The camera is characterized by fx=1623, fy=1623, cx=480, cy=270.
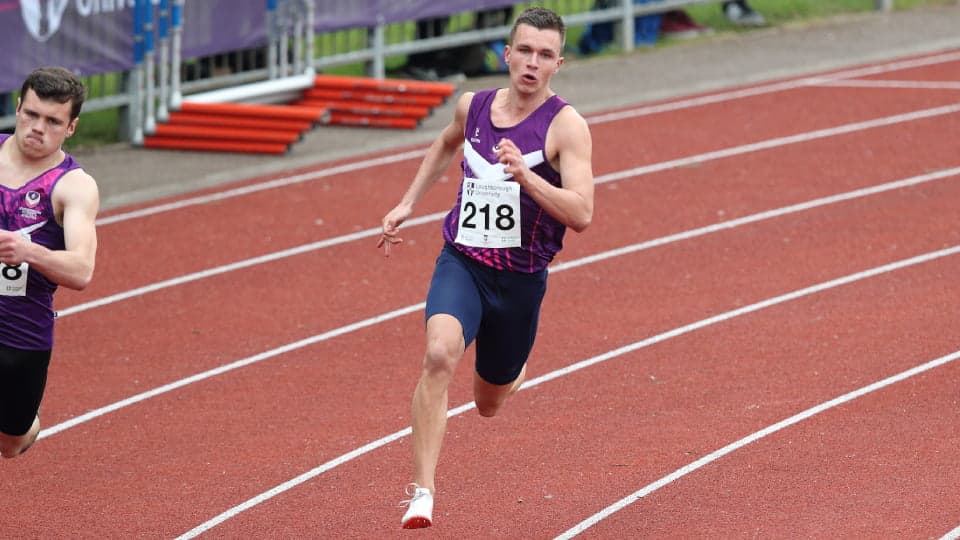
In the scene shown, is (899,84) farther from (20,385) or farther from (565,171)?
(20,385)

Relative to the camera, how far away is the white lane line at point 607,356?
6695mm

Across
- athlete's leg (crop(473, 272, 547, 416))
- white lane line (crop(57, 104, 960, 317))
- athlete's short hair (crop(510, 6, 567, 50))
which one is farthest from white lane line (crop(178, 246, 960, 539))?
white lane line (crop(57, 104, 960, 317))

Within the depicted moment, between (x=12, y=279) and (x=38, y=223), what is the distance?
0.25m

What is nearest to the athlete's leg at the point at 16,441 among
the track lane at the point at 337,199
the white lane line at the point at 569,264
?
the white lane line at the point at 569,264

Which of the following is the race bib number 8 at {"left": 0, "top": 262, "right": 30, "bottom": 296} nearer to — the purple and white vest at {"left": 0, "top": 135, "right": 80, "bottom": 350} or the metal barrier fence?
the purple and white vest at {"left": 0, "top": 135, "right": 80, "bottom": 350}

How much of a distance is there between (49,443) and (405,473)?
69.4 inches

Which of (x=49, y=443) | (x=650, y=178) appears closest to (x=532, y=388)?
(x=49, y=443)

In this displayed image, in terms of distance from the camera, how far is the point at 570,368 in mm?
8695

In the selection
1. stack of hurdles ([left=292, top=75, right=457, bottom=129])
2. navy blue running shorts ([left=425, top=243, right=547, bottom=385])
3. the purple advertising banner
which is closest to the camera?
navy blue running shorts ([left=425, top=243, right=547, bottom=385])

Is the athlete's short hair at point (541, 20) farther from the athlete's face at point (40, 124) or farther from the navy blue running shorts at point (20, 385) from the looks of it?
the navy blue running shorts at point (20, 385)

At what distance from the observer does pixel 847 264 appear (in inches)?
420

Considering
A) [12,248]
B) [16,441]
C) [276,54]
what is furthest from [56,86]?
[276,54]

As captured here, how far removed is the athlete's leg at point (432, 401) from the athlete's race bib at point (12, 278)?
1.45m

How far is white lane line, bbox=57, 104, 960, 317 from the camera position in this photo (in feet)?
33.5
